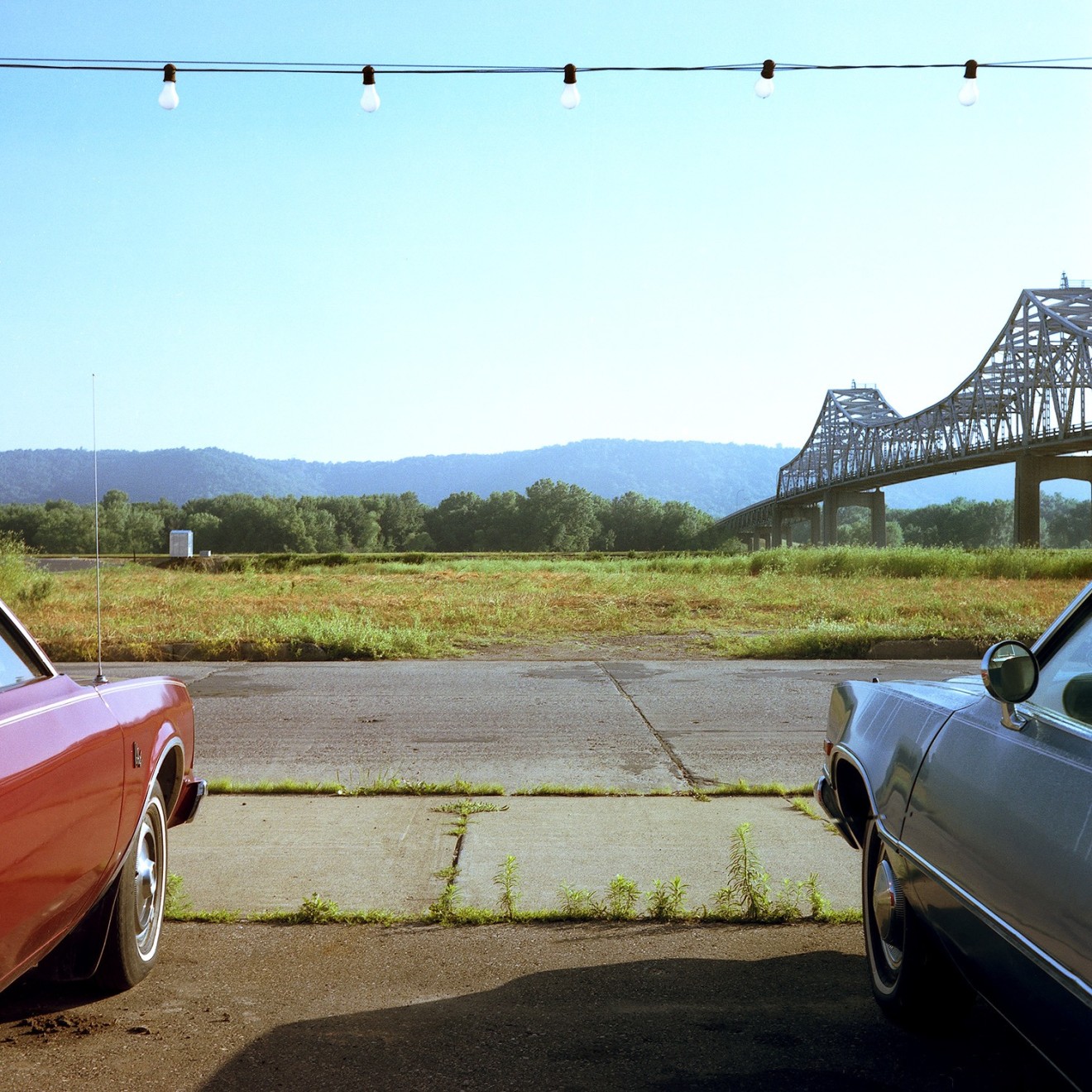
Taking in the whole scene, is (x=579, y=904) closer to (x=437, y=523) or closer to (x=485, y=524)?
(x=485, y=524)

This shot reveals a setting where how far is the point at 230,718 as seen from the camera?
27.0 feet

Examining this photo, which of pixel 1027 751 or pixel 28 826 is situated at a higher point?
pixel 1027 751

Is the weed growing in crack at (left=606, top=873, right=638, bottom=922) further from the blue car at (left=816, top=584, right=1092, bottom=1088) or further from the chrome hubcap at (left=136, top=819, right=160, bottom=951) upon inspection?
the chrome hubcap at (left=136, top=819, right=160, bottom=951)

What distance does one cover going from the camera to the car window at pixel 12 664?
2693mm

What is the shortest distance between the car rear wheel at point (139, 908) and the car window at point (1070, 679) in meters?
2.35

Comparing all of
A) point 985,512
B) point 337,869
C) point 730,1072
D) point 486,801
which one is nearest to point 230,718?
point 486,801

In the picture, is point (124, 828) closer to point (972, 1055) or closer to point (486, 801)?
point (972, 1055)

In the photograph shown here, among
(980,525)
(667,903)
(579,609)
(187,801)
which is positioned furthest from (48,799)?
(980,525)

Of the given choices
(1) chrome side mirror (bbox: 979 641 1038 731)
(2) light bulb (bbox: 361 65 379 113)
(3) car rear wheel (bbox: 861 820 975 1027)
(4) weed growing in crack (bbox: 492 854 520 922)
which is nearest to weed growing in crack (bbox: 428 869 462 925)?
(4) weed growing in crack (bbox: 492 854 520 922)

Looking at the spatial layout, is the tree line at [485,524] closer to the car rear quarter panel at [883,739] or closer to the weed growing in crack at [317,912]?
the weed growing in crack at [317,912]

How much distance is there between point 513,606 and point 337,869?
15.1m

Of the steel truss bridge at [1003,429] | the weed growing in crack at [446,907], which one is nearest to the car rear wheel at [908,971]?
the weed growing in crack at [446,907]

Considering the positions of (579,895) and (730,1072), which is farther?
(579,895)

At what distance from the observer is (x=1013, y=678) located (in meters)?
2.35
